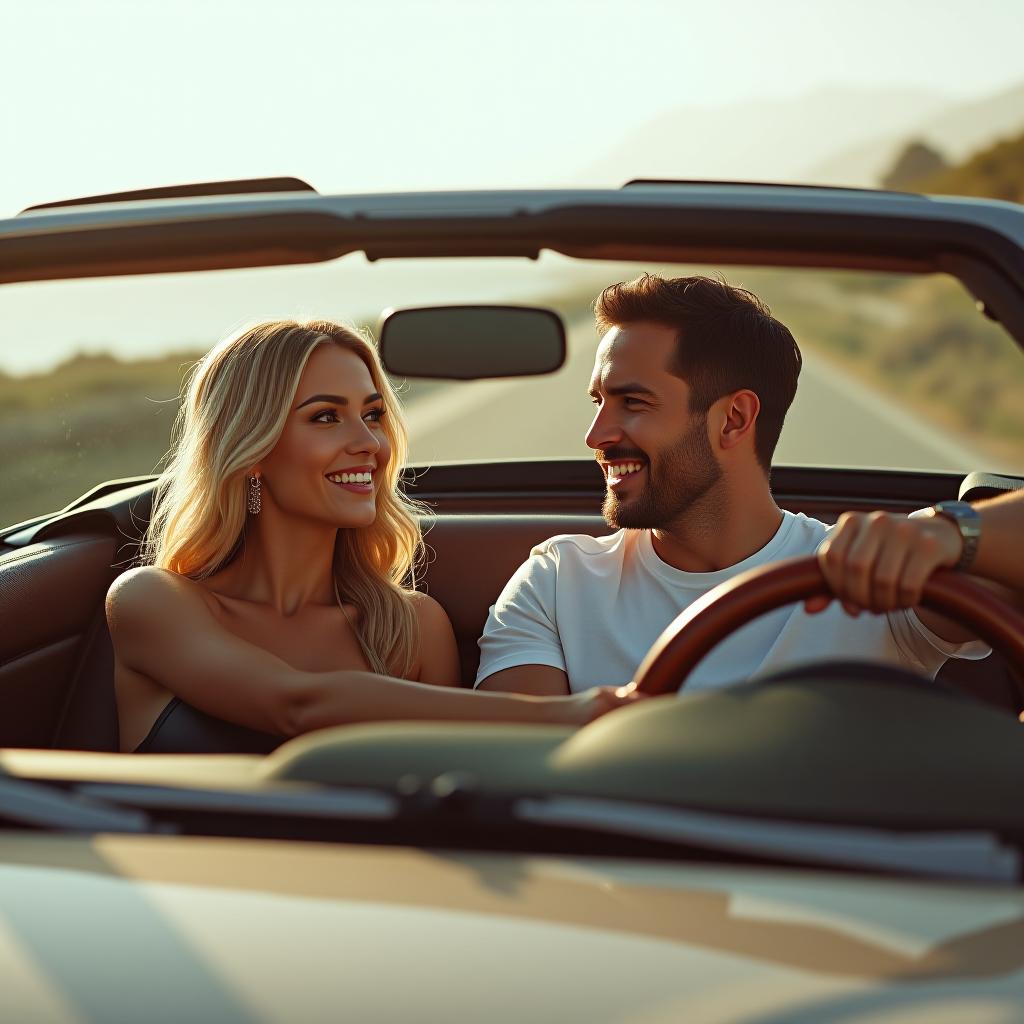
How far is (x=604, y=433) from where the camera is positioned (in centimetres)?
316

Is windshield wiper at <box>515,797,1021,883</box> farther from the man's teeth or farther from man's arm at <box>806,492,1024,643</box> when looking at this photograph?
the man's teeth

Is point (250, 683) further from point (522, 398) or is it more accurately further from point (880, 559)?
point (522, 398)

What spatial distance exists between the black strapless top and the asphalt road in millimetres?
13043

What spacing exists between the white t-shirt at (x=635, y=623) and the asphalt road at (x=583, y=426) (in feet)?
41.4

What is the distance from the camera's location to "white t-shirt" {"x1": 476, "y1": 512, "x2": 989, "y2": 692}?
2939 mm

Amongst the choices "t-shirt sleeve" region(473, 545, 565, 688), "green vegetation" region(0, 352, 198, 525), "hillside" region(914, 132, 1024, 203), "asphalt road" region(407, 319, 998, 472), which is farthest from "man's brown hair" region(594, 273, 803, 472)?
"hillside" region(914, 132, 1024, 203)

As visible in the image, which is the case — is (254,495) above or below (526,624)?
above

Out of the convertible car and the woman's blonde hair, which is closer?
the convertible car

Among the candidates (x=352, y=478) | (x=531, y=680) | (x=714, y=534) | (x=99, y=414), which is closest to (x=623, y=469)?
(x=714, y=534)

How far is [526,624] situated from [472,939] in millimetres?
1868

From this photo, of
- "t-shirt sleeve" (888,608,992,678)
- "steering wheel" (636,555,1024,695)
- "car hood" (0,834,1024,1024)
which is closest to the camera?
"car hood" (0,834,1024,1024)

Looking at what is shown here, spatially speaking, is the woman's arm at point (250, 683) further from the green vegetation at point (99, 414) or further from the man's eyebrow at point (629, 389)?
the green vegetation at point (99, 414)

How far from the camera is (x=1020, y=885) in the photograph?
140 centimetres

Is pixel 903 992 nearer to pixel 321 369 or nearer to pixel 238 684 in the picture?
pixel 238 684
